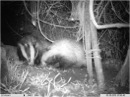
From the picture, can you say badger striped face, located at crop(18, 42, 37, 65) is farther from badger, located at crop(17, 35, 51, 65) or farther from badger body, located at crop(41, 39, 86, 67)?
badger body, located at crop(41, 39, 86, 67)

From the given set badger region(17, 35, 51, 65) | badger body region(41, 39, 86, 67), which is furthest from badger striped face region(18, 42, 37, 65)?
badger body region(41, 39, 86, 67)

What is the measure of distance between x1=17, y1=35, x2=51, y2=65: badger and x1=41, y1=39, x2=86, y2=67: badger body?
0.24ft

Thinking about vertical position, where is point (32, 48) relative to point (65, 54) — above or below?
above

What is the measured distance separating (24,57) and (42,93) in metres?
0.55

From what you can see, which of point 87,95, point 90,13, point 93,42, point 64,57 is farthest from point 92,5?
point 87,95

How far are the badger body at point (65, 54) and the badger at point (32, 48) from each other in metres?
0.07

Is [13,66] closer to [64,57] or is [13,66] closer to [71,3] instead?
[64,57]

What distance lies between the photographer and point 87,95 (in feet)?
7.67

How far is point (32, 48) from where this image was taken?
2424mm

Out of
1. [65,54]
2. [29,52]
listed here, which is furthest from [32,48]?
[65,54]

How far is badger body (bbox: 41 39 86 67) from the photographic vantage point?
7.77ft

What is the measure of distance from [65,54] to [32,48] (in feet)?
1.53

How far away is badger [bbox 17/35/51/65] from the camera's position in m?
2.40

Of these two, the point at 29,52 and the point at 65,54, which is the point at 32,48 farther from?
the point at 65,54
